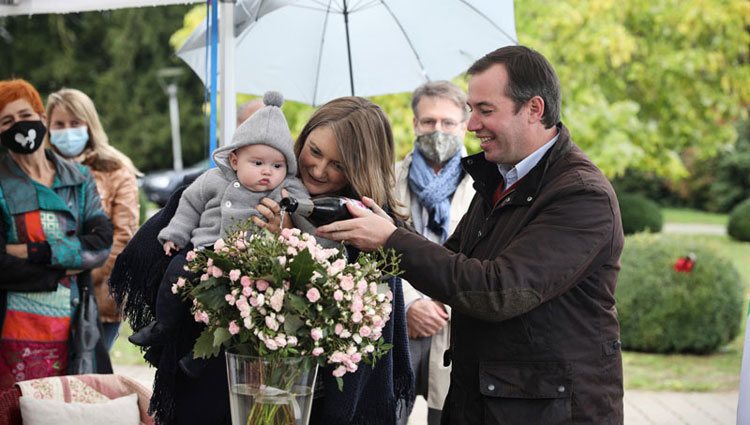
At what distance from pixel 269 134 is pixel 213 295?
0.60 m

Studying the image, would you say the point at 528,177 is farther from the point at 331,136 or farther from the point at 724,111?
the point at 724,111

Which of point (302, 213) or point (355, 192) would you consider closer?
point (302, 213)

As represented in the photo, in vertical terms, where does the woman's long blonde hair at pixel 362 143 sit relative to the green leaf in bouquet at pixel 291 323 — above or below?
above

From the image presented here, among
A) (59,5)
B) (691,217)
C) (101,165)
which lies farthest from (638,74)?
(691,217)

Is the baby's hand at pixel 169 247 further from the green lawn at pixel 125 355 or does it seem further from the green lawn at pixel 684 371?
the green lawn at pixel 684 371

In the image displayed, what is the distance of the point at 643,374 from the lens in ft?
29.7

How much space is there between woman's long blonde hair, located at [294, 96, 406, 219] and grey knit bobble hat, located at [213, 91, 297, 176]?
5.2 inches

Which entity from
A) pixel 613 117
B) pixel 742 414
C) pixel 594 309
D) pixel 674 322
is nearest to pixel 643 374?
pixel 674 322

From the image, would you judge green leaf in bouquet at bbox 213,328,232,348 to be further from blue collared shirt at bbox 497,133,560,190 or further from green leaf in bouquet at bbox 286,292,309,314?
blue collared shirt at bbox 497,133,560,190

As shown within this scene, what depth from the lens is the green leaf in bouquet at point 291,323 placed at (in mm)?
2365

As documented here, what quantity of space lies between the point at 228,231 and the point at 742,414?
2.02 metres

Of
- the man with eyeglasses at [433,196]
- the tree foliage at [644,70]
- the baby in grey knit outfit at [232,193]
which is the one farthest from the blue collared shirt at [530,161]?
the tree foliage at [644,70]

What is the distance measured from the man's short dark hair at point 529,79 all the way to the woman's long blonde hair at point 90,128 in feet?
10.3

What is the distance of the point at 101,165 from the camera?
5.54 m
